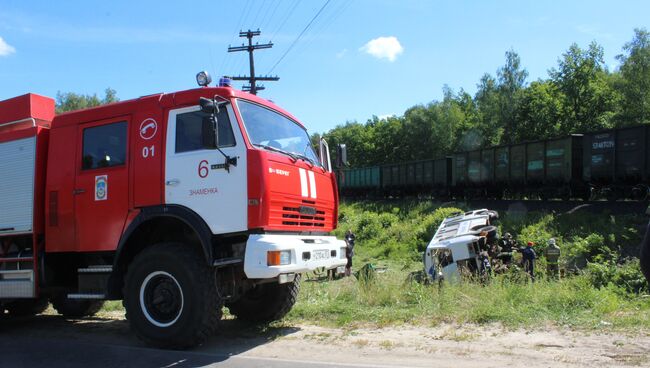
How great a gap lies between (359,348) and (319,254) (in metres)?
1.25

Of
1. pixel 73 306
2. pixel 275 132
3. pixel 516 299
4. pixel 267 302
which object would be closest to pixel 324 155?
pixel 275 132

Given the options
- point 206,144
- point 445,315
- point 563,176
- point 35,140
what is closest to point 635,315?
point 445,315

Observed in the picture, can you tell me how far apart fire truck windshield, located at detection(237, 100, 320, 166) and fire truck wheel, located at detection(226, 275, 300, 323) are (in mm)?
1990

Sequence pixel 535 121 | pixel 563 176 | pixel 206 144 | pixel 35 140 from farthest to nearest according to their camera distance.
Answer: pixel 535 121
pixel 563 176
pixel 35 140
pixel 206 144

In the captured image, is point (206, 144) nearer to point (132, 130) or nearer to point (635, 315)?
point (132, 130)

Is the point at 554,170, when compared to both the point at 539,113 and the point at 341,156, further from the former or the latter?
the point at 539,113

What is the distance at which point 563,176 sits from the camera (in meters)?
22.9

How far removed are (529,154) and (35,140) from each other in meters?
22.7

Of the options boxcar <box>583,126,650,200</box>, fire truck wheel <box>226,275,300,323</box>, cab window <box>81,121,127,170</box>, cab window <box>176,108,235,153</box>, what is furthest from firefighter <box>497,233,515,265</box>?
cab window <box>81,121,127,170</box>

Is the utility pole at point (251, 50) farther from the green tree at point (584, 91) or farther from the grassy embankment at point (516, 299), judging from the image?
→ the green tree at point (584, 91)

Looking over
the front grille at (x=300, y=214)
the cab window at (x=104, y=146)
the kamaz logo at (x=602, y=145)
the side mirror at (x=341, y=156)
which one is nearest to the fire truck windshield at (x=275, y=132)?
the front grille at (x=300, y=214)

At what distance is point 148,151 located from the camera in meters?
6.70

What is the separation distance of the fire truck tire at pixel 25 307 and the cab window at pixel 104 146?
379 centimetres

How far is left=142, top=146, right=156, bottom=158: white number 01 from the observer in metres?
6.66
